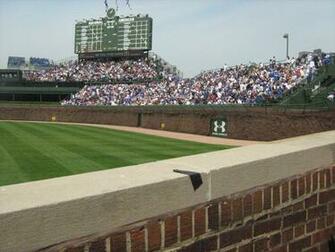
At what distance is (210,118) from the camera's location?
3403cm

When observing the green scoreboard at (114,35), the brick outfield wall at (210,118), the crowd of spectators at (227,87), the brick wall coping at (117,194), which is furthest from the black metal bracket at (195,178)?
the green scoreboard at (114,35)

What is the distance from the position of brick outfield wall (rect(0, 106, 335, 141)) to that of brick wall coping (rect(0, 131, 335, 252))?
22.6 m

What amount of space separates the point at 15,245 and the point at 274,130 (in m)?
27.6

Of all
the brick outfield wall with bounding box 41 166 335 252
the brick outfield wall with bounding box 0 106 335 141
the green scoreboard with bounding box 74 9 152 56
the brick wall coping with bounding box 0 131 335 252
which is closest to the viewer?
the brick wall coping with bounding box 0 131 335 252

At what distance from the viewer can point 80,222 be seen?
217cm

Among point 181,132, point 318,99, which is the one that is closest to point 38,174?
point 318,99

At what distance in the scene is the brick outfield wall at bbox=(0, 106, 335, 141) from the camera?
2691 centimetres

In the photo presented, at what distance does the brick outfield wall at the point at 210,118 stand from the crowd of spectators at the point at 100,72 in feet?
62.9

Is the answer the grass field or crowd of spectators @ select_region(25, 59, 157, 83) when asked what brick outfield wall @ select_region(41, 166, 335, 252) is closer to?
the grass field

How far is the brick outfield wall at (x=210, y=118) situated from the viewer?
26906mm

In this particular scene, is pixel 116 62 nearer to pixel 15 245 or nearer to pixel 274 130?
pixel 274 130

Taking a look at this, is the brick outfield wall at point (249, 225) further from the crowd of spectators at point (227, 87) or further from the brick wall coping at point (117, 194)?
the crowd of spectators at point (227, 87)

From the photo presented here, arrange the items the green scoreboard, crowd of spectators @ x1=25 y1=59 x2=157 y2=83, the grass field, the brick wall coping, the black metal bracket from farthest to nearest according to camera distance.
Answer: the green scoreboard → crowd of spectators @ x1=25 y1=59 x2=157 y2=83 → the grass field → the black metal bracket → the brick wall coping

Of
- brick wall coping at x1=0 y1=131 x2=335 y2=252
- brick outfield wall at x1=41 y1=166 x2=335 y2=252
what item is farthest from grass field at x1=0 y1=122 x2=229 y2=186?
brick wall coping at x1=0 y1=131 x2=335 y2=252
